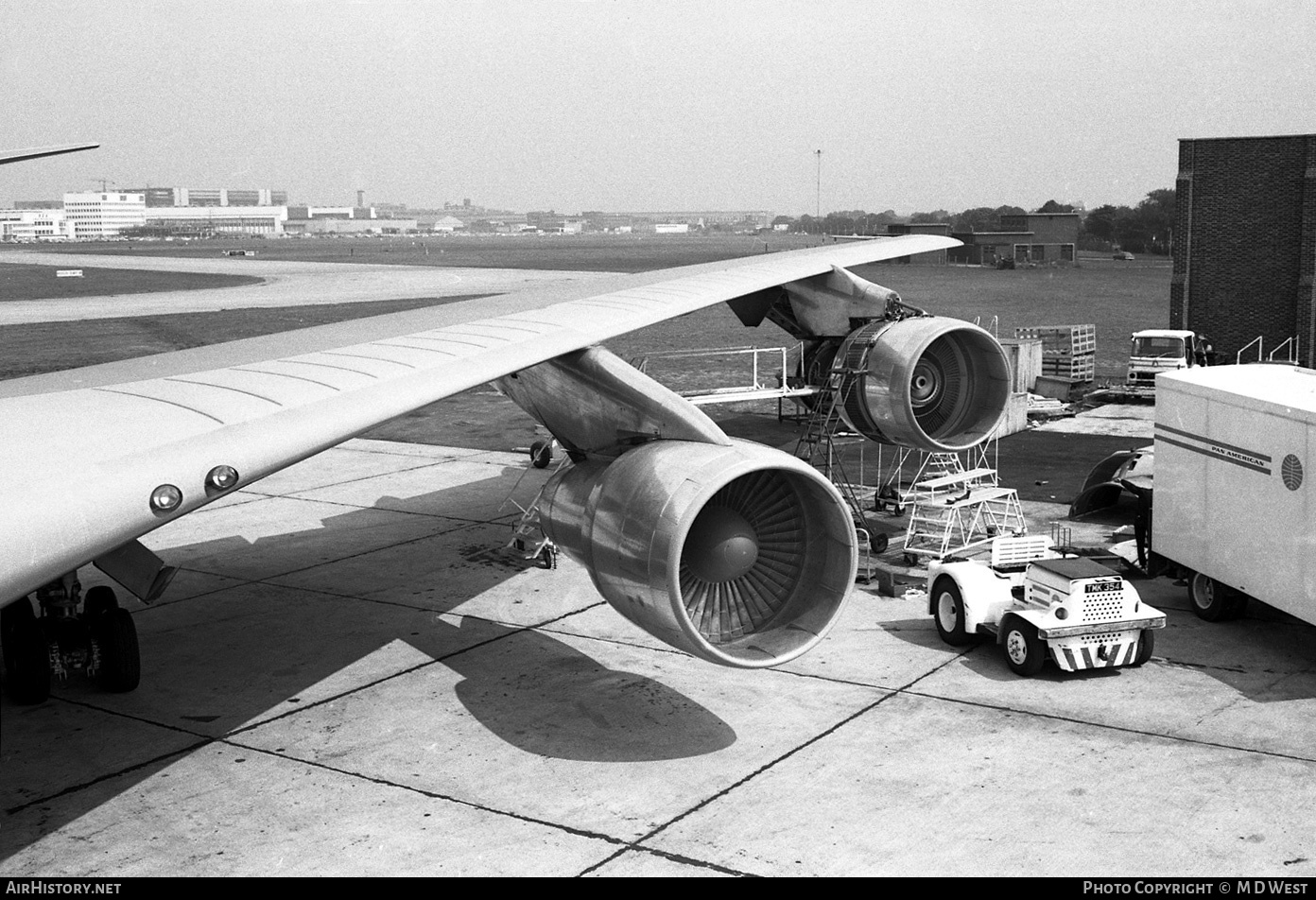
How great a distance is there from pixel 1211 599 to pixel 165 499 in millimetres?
13525

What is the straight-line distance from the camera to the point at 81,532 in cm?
633

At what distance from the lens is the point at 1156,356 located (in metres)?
38.9

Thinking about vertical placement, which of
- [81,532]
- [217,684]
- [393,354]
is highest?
[393,354]

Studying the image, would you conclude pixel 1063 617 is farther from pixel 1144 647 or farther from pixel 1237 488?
pixel 1237 488

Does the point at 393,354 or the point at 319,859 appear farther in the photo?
the point at 393,354

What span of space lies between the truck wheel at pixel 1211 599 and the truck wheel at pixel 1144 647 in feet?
7.18

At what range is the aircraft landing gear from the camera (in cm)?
1349

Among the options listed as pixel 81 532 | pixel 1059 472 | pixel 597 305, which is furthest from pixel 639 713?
pixel 1059 472

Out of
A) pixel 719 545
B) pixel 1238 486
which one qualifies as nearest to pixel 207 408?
pixel 719 545

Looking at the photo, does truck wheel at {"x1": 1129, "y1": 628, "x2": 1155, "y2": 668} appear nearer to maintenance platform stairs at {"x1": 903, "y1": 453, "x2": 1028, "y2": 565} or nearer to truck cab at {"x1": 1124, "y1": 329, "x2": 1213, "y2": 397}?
maintenance platform stairs at {"x1": 903, "y1": 453, "x2": 1028, "y2": 565}

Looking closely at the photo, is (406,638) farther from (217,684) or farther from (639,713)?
(639,713)

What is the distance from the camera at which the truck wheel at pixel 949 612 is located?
15.1m

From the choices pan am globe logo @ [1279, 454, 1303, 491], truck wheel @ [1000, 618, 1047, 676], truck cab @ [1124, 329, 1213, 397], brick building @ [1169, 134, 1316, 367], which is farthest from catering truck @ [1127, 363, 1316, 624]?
brick building @ [1169, 134, 1316, 367]

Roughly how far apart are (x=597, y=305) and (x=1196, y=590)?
866 cm
